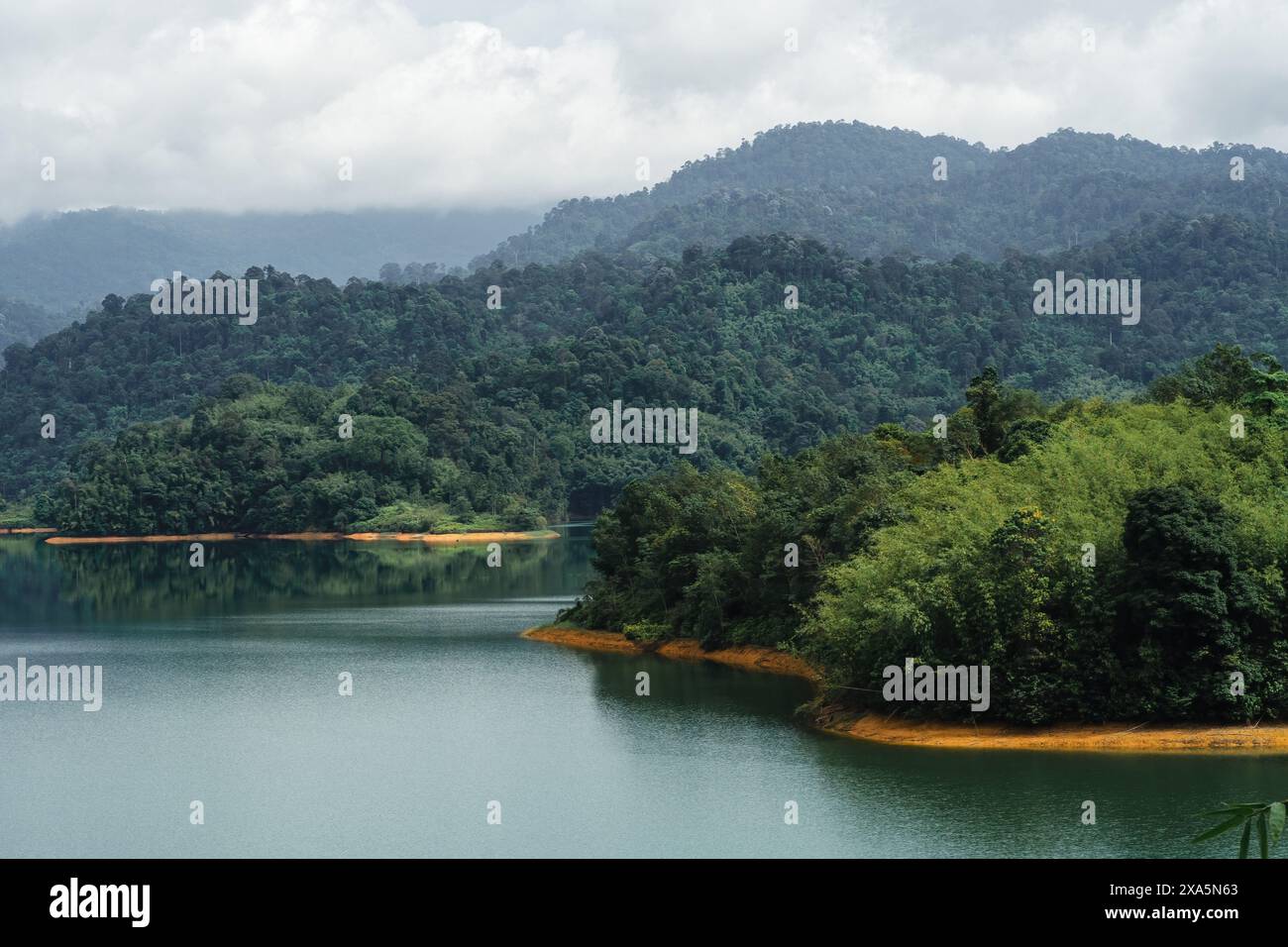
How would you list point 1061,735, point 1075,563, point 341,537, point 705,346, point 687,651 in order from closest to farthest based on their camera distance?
point 1061,735 → point 1075,563 → point 687,651 → point 341,537 → point 705,346

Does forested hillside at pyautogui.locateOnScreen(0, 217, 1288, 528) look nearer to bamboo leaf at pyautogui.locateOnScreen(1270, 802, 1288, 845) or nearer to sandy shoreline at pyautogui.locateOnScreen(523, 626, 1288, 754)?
sandy shoreline at pyautogui.locateOnScreen(523, 626, 1288, 754)

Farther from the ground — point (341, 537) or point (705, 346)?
point (705, 346)

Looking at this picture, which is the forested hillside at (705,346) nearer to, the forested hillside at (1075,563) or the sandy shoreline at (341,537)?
the sandy shoreline at (341,537)

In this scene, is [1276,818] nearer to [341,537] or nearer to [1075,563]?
[1075,563]

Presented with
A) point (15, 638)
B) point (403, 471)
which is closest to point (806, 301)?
point (403, 471)

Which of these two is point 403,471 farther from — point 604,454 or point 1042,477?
point 1042,477

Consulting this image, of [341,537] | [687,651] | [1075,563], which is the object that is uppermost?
[1075,563]

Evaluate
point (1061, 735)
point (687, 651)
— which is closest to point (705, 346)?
point (687, 651)
